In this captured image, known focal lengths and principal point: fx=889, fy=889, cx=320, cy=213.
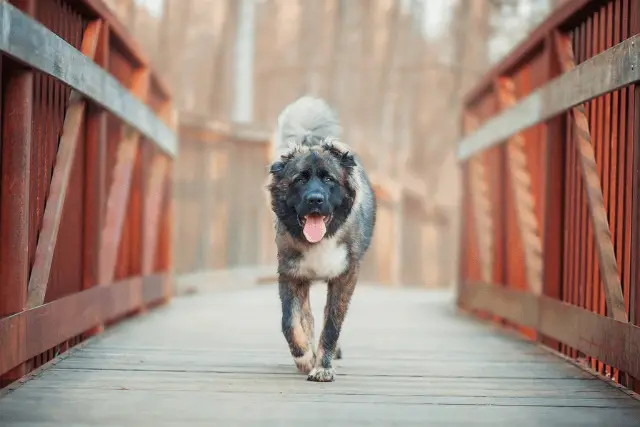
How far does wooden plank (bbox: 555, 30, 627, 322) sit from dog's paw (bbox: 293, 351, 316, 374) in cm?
143

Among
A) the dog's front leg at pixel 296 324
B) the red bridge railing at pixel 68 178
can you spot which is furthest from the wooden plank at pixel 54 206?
the dog's front leg at pixel 296 324

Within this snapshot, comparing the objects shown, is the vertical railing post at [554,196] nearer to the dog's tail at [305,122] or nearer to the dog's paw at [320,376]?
the dog's tail at [305,122]

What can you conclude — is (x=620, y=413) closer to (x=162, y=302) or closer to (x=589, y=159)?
(x=589, y=159)

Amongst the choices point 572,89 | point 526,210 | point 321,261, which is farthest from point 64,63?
point 526,210

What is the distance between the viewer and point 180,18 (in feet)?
53.0

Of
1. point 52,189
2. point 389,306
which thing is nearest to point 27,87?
point 52,189

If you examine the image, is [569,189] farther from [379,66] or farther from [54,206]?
[379,66]

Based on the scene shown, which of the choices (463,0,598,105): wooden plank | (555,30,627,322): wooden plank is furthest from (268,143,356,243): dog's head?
(463,0,598,105): wooden plank

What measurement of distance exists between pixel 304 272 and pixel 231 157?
6.58 meters

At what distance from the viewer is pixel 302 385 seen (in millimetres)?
4039

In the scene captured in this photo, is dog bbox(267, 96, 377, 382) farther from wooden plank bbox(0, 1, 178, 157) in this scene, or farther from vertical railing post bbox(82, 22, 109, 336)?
vertical railing post bbox(82, 22, 109, 336)

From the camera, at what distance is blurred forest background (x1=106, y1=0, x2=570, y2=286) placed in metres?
16.8

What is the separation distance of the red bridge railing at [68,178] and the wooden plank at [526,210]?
2.70m

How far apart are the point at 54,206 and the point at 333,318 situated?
148cm
